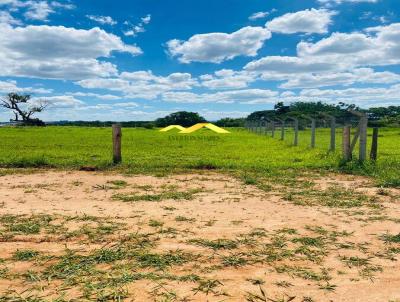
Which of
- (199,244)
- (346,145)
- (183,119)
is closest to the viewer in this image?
(199,244)

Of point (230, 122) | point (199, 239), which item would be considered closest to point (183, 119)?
point (230, 122)

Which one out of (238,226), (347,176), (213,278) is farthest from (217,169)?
(213,278)

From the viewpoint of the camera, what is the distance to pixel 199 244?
4875mm

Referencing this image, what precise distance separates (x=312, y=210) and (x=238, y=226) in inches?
66.7

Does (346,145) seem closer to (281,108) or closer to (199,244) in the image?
(199,244)

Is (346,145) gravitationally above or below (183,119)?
below

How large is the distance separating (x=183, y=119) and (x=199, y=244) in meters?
78.3

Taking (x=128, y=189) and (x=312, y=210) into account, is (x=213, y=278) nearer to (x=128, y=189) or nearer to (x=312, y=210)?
(x=312, y=210)

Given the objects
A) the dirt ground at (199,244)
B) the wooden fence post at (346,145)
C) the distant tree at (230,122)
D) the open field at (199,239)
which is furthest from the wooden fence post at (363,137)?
the distant tree at (230,122)

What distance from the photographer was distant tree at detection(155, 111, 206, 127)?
81562 millimetres

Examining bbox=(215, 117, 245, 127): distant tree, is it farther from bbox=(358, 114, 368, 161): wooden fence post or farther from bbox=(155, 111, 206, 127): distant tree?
bbox=(358, 114, 368, 161): wooden fence post

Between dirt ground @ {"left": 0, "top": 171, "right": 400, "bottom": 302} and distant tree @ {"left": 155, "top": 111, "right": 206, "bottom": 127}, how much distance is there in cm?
7333

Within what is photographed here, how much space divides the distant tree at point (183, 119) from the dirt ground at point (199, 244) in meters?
73.3

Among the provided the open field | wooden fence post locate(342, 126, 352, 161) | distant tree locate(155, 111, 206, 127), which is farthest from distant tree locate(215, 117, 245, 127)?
the open field
